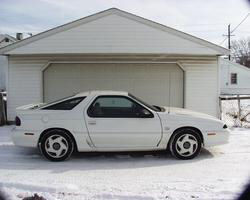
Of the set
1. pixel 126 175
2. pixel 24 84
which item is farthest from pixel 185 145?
pixel 24 84

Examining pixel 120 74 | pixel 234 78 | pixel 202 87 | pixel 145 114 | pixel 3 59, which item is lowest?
pixel 145 114

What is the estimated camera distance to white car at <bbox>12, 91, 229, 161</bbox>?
567 cm

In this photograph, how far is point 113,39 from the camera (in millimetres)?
9273

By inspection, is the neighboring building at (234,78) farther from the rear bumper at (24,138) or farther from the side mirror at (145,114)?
the rear bumper at (24,138)

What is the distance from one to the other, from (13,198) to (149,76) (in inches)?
281

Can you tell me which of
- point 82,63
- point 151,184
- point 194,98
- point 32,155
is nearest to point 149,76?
point 194,98

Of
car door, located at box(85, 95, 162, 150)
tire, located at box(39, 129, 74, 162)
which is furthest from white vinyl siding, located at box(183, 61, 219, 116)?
tire, located at box(39, 129, 74, 162)

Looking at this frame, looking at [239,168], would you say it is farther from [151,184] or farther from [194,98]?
[194,98]

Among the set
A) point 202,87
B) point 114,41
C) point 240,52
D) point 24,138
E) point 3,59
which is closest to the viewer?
point 24,138

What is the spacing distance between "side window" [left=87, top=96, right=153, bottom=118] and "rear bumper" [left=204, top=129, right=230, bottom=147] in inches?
51.6

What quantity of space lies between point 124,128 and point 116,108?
683 mm

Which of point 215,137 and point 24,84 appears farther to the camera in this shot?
point 24,84

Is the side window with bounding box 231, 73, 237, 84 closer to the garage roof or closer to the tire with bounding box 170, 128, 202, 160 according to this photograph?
the garage roof

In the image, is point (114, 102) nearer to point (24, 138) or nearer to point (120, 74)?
point (24, 138)
